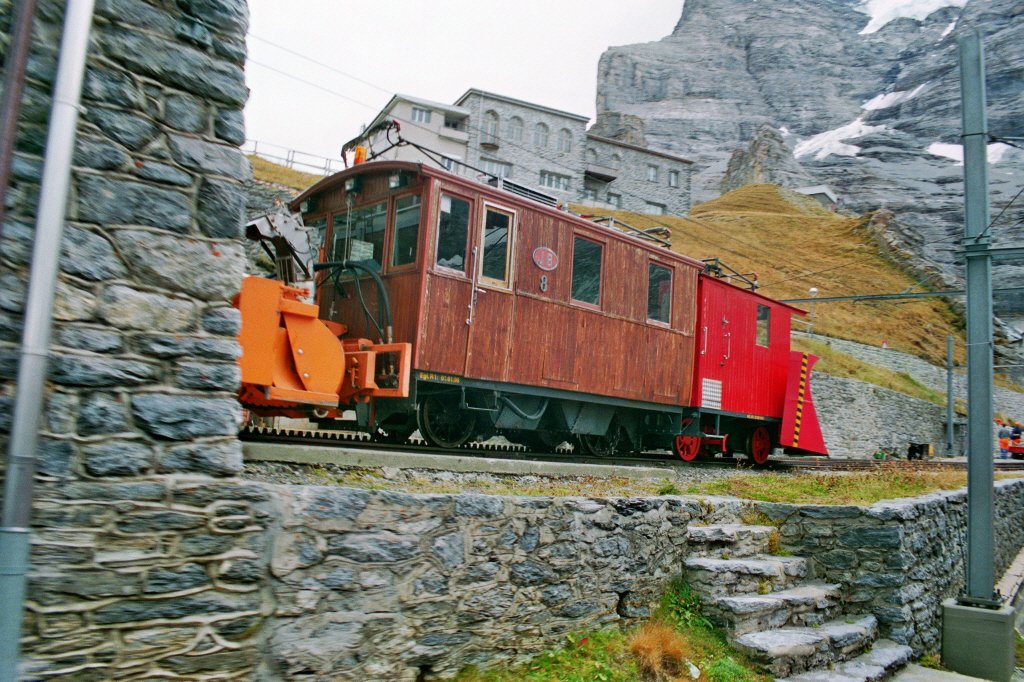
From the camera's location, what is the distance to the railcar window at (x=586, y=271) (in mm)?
9336

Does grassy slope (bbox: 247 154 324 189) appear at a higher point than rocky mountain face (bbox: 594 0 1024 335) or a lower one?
lower

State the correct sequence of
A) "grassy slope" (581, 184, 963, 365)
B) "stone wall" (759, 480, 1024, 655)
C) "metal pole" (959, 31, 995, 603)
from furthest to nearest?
"grassy slope" (581, 184, 963, 365)
"metal pole" (959, 31, 995, 603)
"stone wall" (759, 480, 1024, 655)

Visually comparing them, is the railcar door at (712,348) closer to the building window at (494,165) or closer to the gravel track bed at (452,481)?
the gravel track bed at (452,481)

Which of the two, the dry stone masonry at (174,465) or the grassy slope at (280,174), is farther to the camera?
the grassy slope at (280,174)

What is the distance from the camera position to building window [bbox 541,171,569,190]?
53906 mm

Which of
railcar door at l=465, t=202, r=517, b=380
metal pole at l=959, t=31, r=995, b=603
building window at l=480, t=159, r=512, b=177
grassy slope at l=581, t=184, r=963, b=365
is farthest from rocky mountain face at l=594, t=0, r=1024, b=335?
railcar door at l=465, t=202, r=517, b=380

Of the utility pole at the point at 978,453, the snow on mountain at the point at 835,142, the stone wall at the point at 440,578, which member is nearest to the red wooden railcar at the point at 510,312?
the stone wall at the point at 440,578

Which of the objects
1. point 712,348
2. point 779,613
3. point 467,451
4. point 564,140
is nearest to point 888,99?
point 564,140

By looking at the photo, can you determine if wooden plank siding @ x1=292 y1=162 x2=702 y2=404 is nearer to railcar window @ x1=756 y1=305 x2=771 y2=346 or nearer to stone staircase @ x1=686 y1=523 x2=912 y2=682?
Result: railcar window @ x1=756 y1=305 x2=771 y2=346

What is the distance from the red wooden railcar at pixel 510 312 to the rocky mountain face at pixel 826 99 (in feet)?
229

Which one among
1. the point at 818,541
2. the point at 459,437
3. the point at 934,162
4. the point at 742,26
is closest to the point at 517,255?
the point at 459,437

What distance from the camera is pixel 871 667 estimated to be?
6227 mm

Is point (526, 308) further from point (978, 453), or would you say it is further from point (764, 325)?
point (764, 325)

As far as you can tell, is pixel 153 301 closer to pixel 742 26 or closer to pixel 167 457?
pixel 167 457
